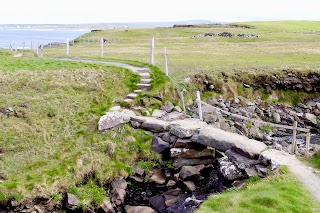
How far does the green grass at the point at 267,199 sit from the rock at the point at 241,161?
1778mm

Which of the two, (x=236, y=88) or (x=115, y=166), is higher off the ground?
(x=236, y=88)

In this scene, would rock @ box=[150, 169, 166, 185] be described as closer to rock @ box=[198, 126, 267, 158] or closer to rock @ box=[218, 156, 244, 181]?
rock @ box=[198, 126, 267, 158]

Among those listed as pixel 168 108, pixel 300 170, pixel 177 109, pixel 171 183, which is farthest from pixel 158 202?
pixel 177 109

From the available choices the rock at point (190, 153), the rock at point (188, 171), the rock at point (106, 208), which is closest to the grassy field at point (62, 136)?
the rock at point (106, 208)

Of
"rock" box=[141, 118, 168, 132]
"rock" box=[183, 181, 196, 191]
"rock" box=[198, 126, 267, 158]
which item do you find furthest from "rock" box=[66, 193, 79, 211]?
"rock" box=[198, 126, 267, 158]

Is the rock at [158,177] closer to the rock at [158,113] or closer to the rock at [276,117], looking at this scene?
the rock at [158,113]

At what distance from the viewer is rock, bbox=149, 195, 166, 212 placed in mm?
15852

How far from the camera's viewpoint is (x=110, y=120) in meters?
19.9

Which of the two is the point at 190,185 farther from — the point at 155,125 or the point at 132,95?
the point at 132,95

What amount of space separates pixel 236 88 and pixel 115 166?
48.3 feet

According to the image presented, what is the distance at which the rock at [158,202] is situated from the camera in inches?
624

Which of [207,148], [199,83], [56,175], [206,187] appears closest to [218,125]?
[207,148]

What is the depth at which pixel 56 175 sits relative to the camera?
16250 mm

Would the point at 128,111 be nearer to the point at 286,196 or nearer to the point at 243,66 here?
the point at 286,196
